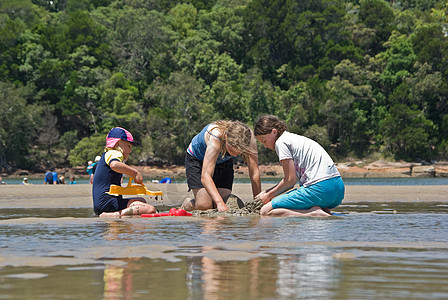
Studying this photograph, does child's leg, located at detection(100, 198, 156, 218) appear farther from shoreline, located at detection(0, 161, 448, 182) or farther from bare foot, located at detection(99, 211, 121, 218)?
shoreline, located at detection(0, 161, 448, 182)

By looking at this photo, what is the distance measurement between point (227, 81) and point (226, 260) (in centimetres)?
7651

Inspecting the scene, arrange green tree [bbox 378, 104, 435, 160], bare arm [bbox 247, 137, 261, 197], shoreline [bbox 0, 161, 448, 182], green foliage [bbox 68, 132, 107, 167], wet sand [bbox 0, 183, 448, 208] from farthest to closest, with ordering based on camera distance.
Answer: green tree [bbox 378, 104, 435, 160] < green foliage [bbox 68, 132, 107, 167] < shoreline [bbox 0, 161, 448, 182] < wet sand [bbox 0, 183, 448, 208] < bare arm [bbox 247, 137, 261, 197]

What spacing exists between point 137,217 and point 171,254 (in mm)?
3435

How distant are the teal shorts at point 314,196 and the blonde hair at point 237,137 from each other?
0.70 m

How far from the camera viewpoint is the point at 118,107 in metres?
73.2

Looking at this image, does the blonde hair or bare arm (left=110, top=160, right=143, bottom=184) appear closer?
the blonde hair

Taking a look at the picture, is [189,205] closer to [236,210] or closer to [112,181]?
[236,210]

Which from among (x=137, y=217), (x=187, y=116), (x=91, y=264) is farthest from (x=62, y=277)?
Result: (x=187, y=116)

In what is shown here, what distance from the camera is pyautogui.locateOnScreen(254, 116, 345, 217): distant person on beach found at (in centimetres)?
803

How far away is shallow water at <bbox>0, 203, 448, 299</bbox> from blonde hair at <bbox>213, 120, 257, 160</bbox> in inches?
41.5

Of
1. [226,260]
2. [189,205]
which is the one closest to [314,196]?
[189,205]

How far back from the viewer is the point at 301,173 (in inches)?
326

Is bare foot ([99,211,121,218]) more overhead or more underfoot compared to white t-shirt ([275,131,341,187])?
more underfoot

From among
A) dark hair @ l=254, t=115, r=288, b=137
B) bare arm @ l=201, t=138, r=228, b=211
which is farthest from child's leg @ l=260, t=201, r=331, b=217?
dark hair @ l=254, t=115, r=288, b=137
